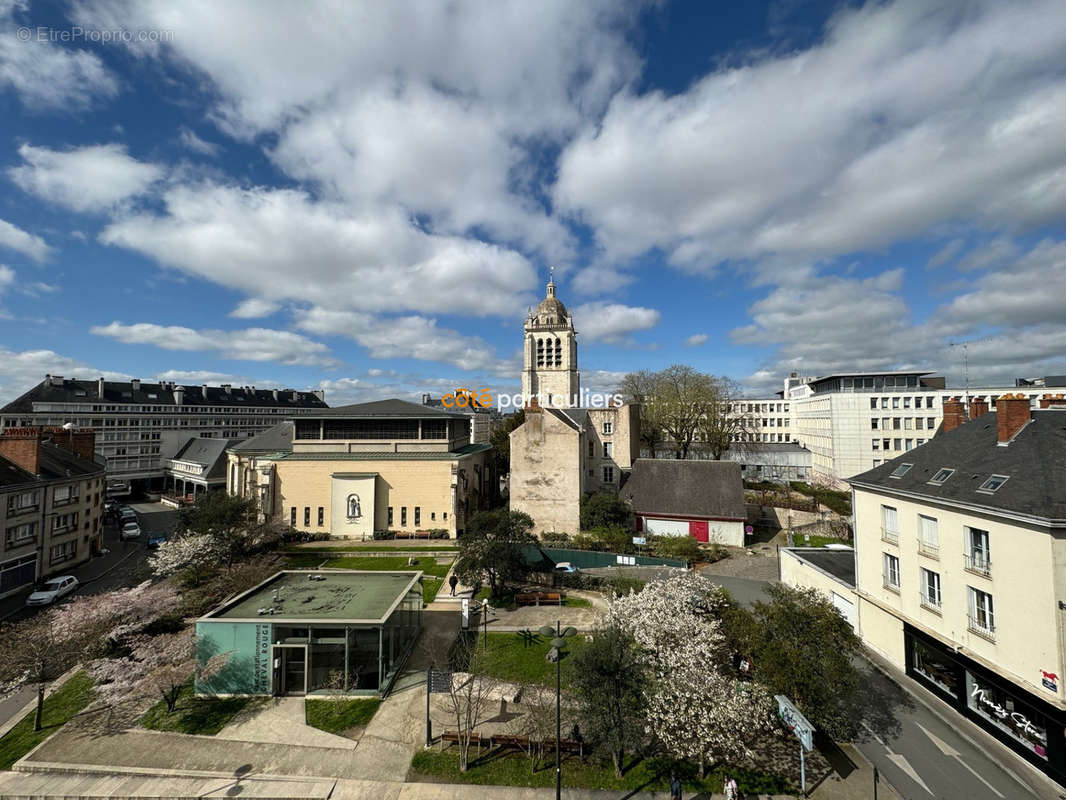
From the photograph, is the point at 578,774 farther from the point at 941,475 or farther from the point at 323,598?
the point at 941,475

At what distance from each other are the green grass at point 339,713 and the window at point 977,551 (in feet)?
65.4

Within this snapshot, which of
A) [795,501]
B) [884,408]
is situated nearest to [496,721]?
[795,501]

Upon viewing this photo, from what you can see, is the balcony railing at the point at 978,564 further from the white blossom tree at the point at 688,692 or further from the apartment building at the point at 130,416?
the apartment building at the point at 130,416

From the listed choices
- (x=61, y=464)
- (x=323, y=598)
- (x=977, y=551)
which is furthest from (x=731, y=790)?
(x=61, y=464)

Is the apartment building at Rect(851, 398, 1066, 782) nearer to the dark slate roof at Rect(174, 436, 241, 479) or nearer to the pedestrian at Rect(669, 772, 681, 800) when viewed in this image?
the pedestrian at Rect(669, 772, 681, 800)

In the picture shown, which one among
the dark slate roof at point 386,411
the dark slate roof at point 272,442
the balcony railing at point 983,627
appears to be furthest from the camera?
the dark slate roof at point 272,442

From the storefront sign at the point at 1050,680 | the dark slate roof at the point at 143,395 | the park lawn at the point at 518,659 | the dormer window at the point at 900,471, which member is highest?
the dark slate roof at the point at 143,395

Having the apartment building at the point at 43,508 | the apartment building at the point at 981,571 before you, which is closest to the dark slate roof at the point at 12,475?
the apartment building at the point at 43,508

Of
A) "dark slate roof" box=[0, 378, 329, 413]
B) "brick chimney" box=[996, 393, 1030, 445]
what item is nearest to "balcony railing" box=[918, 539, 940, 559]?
"brick chimney" box=[996, 393, 1030, 445]

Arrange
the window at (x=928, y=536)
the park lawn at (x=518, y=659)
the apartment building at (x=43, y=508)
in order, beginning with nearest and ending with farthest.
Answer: the window at (x=928, y=536)
the park lawn at (x=518, y=659)
the apartment building at (x=43, y=508)

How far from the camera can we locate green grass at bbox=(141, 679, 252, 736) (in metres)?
14.6

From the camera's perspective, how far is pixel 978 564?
14219 millimetres

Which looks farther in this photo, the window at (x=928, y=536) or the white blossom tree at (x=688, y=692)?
the window at (x=928, y=536)

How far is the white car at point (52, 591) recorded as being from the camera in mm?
24594
